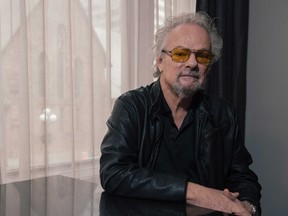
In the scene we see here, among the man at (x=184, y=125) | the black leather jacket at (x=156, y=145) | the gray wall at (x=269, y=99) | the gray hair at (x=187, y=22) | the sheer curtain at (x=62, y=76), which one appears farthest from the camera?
the gray wall at (x=269, y=99)

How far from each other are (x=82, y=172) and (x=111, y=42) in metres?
0.69

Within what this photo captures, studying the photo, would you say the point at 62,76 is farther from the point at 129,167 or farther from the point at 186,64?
the point at 129,167

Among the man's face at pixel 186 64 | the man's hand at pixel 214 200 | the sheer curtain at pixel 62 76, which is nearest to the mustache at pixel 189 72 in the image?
the man's face at pixel 186 64

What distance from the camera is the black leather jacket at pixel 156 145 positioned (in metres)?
1.10

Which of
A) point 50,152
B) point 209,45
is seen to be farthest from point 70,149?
point 209,45

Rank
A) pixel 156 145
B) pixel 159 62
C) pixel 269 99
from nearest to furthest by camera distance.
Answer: pixel 156 145
pixel 159 62
pixel 269 99

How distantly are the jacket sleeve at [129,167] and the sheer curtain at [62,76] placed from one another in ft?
1.73

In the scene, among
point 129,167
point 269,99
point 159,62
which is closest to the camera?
point 129,167

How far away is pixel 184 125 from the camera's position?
1.35 metres

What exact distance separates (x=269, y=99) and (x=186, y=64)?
1424mm

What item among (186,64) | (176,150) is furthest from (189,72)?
(176,150)

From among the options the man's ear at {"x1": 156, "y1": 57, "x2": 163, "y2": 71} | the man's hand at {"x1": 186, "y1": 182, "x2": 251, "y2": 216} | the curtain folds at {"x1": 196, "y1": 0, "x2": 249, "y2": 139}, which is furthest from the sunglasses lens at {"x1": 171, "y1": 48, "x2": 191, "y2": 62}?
the curtain folds at {"x1": 196, "y1": 0, "x2": 249, "y2": 139}

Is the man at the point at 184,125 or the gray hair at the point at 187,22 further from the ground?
the gray hair at the point at 187,22

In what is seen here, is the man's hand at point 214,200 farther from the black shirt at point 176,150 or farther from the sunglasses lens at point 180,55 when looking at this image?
the sunglasses lens at point 180,55
